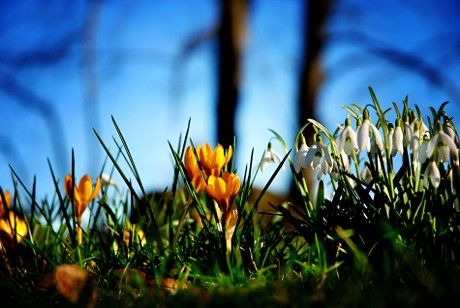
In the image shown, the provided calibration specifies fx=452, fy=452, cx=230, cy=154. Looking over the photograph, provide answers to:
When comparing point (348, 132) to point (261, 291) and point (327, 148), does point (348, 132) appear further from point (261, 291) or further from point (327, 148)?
point (261, 291)

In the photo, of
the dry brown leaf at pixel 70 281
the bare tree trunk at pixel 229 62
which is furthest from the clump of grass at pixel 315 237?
the bare tree trunk at pixel 229 62

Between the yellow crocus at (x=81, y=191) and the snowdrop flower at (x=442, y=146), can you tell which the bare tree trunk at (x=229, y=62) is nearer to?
the yellow crocus at (x=81, y=191)

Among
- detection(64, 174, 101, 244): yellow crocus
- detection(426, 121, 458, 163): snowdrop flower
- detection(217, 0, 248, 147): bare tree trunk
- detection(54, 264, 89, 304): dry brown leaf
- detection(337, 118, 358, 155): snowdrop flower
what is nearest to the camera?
detection(54, 264, 89, 304): dry brown leaf

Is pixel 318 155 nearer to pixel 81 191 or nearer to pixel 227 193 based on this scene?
pixel 227 193

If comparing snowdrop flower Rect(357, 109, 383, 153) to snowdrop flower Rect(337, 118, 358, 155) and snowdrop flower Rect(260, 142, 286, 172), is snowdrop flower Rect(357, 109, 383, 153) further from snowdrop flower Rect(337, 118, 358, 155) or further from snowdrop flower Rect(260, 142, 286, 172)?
snowdrop flower Rect(260, 142, 286, 172)

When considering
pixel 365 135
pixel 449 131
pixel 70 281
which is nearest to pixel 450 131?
pixel 449 131

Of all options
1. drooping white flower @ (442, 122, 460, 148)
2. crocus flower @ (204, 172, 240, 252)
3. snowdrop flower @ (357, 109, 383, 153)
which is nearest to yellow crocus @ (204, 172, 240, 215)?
crocus flower @ (204, 172, 240, 252)
